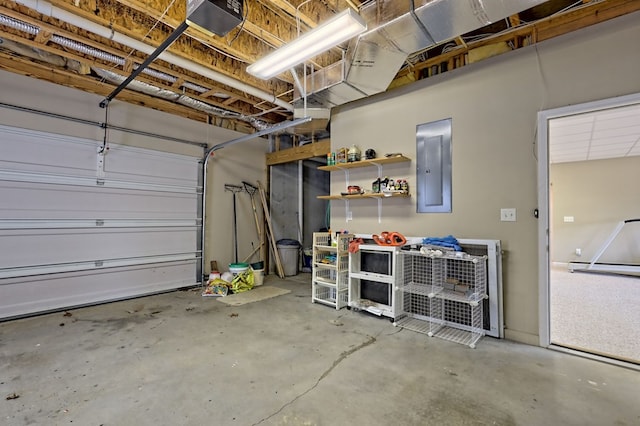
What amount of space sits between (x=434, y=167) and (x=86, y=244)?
4797 mm

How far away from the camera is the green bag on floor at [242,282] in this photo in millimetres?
4770

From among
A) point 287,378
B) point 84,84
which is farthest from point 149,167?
point 287,378

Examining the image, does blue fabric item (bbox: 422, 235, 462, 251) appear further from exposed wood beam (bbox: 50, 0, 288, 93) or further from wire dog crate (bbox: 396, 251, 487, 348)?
exposed wood beam (bbox: 50, 0, 288, 93)

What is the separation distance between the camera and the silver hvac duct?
2262mm

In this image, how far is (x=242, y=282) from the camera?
192 inches

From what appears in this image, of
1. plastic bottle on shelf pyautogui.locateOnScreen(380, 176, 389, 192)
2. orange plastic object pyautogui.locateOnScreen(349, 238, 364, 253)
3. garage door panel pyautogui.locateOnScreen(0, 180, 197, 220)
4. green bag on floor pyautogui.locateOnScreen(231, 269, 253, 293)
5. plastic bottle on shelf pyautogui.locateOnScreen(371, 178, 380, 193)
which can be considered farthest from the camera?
green bag on floor pyautogui.locateOnScreen(231, 269, 253, 293)

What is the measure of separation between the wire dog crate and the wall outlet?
1.61 feet

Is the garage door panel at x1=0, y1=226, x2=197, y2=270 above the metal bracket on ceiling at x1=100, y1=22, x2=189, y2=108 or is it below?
below

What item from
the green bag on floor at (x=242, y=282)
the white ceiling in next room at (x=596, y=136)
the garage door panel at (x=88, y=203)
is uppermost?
the white ceiling in next room at (x=596, y=136)

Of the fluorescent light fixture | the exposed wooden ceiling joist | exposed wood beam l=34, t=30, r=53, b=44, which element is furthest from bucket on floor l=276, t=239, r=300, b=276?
exposed wood beam l=34, t=30, r=53, b=44

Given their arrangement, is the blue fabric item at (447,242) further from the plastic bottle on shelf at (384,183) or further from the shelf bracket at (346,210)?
the shelf bracket at (346,210)

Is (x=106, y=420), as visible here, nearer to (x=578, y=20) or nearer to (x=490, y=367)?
(x=490, y=367)

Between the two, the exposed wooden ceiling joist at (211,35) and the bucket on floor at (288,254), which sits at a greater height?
the exposed wooden ceiling joist at (211,35)

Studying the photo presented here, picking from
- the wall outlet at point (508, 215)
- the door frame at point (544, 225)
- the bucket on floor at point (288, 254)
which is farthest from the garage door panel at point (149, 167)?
the door frame at point (544, 225)
